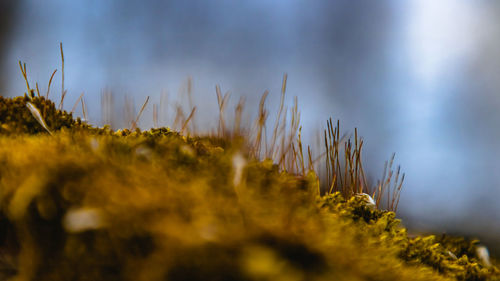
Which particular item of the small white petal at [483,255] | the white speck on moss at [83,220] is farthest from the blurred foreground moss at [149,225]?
the small white petal at [483,255]

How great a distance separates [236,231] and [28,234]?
0.21 metres

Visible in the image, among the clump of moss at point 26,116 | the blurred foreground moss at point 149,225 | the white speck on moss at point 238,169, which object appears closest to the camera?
the blurred foreground moss at point 149,225

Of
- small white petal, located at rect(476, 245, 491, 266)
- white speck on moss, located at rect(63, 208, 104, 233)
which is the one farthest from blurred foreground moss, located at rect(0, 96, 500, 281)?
small white petal, located at rect(476, 245, 491, 266)

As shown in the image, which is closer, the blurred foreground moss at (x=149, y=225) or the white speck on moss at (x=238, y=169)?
the blurred foreground moss at (x=149, y=225)

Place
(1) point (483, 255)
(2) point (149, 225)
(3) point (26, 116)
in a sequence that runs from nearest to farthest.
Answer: (2) point (149, 225) → (3) point (26, 116) → (1) point (483, 255)

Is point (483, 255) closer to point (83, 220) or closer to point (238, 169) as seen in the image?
point (238, 169)

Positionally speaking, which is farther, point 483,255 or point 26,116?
point 483,255

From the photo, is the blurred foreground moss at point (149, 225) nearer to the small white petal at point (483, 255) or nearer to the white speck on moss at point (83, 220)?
the white speck on moss at point (83, 220)

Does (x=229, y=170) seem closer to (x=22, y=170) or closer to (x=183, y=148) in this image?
(x=183, y=148)

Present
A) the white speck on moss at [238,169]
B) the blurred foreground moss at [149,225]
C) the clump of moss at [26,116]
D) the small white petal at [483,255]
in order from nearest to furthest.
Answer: the blurred foreground moss at [149,225] < the white speck on moss at [238,169] < the clump of moss at [26,116] < the small white petal at [483,255]

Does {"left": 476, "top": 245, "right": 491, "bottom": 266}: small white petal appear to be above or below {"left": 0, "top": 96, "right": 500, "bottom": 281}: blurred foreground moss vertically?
below

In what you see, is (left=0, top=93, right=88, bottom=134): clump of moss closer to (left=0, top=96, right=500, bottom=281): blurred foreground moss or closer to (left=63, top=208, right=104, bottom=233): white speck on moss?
(left=0, top=96, right=500, bottom=281): blurred foreground moss

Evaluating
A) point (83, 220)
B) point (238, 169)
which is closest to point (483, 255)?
point (238, 169)

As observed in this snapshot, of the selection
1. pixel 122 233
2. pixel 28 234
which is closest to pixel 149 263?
pixel 122 233
